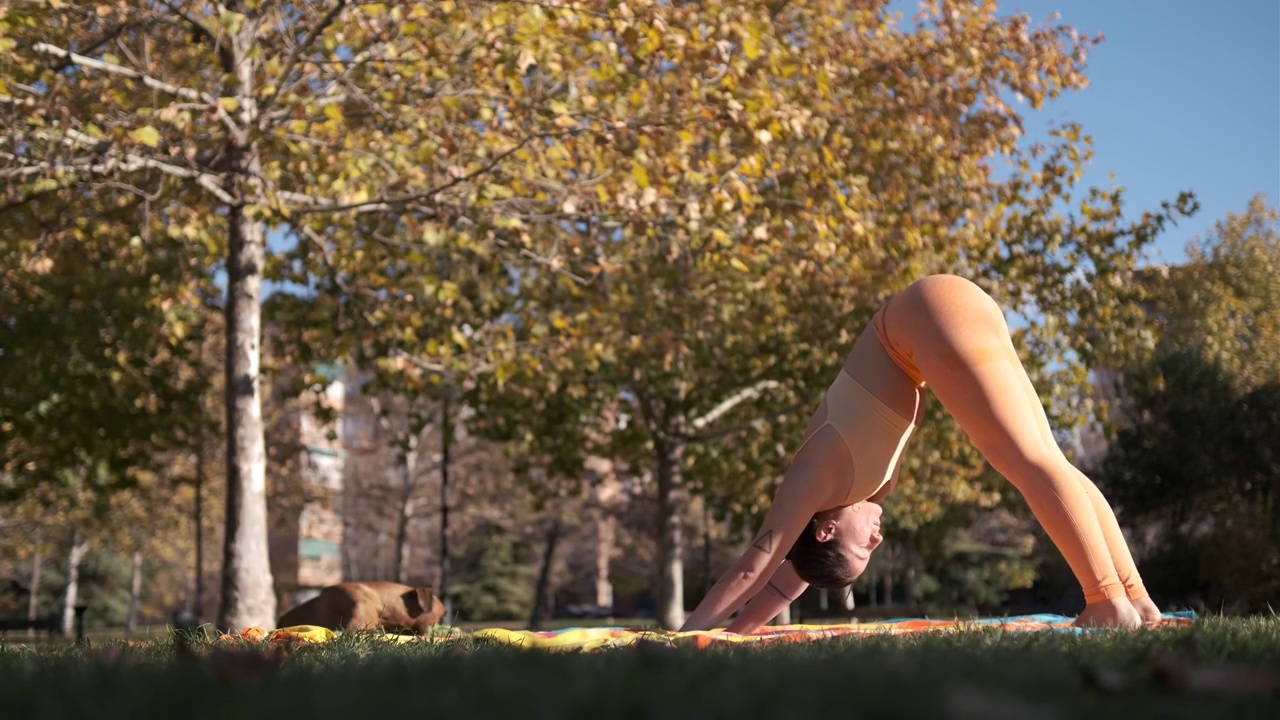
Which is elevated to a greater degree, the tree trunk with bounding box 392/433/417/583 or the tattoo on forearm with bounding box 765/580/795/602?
the tree trunk with bounding box 392/433/417/583

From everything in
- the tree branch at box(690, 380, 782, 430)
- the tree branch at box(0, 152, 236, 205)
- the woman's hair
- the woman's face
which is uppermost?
the tree branch at box(0, 152, 236, 205)

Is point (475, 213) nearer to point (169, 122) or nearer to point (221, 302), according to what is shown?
point (169, 122)

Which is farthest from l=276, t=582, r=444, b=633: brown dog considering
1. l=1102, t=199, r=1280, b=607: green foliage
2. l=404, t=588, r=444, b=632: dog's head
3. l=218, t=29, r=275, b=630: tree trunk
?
l=1102, t=199, r=1280, b=607: green foliage

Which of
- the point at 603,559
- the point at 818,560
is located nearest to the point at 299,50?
the point at 818,560

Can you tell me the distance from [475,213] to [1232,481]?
94.7 ft

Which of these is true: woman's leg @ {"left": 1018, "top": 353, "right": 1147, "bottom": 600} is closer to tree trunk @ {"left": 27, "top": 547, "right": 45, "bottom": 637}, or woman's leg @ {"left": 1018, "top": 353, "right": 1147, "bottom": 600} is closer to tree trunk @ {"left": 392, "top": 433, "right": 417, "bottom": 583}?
tree trunk @ {"left": 392, "top": 433, "right": 417, "bottom": 583}

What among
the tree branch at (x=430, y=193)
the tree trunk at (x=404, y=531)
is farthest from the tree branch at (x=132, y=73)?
the tree trunk at (x=404, y=531)

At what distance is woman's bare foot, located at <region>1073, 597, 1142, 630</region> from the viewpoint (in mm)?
4871

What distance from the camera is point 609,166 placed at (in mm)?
12367

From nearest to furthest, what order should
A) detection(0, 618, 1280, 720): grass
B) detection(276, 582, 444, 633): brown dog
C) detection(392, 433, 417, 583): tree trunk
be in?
1. detection(0, 618, 1280, 720): grass
2. detection(276, 582, 444, 633): brown dog
3. detection(392, 433, 417, 583): tree trunk

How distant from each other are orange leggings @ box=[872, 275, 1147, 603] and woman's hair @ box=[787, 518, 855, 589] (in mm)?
899

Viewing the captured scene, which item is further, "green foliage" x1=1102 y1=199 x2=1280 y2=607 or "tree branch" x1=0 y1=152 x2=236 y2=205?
"green foliage" x1=1102 y1=199 x2=1280 y2=607

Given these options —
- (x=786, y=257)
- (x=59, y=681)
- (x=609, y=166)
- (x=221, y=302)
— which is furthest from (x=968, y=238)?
(x=59, y=681)

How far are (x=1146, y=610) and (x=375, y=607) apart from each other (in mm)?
4638
